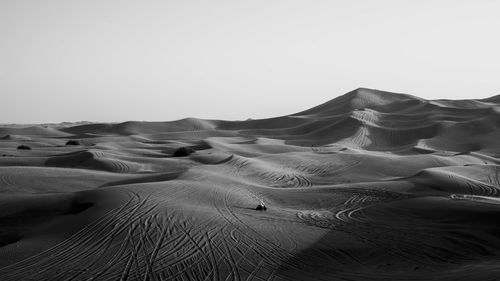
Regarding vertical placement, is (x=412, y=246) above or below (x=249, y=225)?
below

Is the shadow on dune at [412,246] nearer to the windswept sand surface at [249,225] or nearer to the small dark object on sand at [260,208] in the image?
the windswept sand surface at [249,225]

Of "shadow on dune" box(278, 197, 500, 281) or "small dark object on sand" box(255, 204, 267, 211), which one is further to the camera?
"small dark object on sand" box(255, 204, 267, 211)

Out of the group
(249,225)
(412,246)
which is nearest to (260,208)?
(249,225)

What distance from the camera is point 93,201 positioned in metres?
17.2

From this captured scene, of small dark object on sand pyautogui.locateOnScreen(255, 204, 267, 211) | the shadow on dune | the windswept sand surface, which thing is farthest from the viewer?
small dark object on sand pyautogui.locateOnScreen(255, 204, 267, 211)

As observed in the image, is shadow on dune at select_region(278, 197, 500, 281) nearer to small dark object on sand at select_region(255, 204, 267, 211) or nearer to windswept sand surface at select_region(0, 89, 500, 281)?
windswept sand surface at select_region(0, 89, 500, 281)

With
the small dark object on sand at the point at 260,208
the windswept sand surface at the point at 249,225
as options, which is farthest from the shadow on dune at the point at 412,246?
the small dark object on sand at the point at 260,208

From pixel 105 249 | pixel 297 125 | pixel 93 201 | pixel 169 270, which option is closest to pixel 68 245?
pixel 105 249

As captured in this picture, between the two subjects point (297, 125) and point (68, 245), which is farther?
point (297, 125)

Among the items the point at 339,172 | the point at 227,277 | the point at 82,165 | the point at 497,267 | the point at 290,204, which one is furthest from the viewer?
the point at 82,165

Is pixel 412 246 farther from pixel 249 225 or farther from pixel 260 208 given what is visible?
pixel 260 208

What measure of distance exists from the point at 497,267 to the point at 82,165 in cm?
2996

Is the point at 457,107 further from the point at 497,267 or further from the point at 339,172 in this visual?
the point at 497,267

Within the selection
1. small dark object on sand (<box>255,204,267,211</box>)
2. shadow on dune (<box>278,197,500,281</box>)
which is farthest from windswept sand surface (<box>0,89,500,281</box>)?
small dark object on sand (<box>255,204,267,211</box>)
